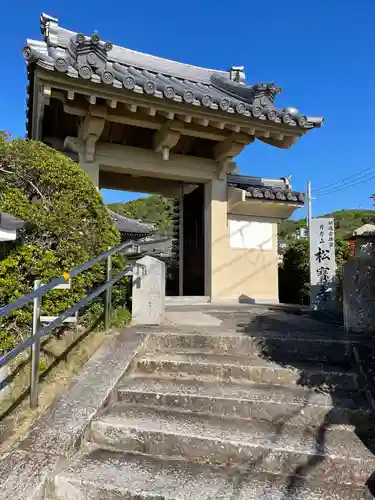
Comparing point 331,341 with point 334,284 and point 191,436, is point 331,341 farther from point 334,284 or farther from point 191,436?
point 334,284

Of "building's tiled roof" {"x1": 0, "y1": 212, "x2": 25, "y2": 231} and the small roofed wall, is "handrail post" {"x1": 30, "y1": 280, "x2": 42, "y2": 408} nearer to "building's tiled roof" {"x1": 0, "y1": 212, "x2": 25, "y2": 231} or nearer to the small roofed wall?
"building's tiled roof" {"x1": 0, "y1": 212, "x2": 25, "y2": 231}

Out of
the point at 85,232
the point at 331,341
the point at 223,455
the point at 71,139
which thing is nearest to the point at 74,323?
the point at 85,232

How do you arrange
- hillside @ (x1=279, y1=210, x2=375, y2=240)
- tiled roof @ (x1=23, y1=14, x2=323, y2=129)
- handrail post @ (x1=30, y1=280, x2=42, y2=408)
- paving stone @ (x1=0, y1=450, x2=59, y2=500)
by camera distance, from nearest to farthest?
paving stone @ (x1=0, y1=450, x2=59, y2=500) < handrail post @ (x1=30, y1=280, x2=42, y2=408) < tiled roof @ (x1=23, y1=14, x2=323, y2=129) < hillside @ (x1=279, y1=210, x2=375, y2=240)

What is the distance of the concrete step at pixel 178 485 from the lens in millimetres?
2195

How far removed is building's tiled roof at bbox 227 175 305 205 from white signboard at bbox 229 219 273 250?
2.37 feet

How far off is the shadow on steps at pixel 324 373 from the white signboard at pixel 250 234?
3.50 m

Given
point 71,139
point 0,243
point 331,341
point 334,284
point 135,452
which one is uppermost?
point 71,139

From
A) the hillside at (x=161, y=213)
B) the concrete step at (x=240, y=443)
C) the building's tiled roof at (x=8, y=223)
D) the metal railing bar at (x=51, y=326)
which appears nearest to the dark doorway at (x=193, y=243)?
the metal railing bar at (x=51, y=326)

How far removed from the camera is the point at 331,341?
3812 millimetres

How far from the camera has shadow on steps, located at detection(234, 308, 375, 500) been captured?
2.45 meters

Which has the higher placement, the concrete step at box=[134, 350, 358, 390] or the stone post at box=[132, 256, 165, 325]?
the stone post at box=[132, 256, 165, 325]

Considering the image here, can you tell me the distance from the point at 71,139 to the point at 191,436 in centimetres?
626

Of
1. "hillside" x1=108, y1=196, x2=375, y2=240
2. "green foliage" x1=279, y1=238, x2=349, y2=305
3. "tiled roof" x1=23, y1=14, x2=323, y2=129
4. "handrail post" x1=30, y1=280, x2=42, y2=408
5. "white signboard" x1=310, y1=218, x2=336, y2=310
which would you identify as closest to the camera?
"handrail post" x1=30, y1=280, x2=42, y2=408

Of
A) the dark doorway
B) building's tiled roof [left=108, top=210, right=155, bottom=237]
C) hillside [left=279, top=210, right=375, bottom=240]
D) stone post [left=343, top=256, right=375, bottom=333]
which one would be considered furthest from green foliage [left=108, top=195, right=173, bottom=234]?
stone post [left=343, top=256, right=375, bottom=333]
